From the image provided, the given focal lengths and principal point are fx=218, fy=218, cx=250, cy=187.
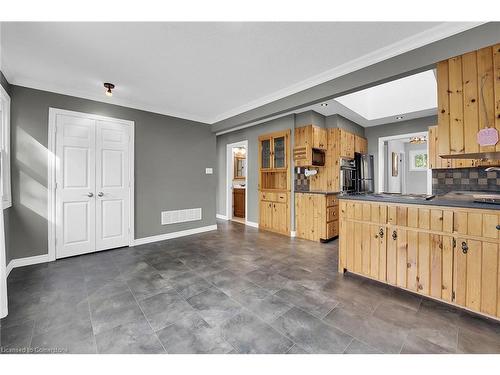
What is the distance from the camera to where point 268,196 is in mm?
4953

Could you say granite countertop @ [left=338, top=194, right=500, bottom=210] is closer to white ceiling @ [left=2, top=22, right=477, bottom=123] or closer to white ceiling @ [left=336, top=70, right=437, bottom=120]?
white ceiling @ [left=2, top=22, right=477, bottom=123]

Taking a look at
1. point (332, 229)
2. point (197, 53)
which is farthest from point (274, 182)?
point (197, 53)

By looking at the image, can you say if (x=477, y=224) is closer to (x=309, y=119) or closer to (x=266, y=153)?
(x=309, y=119)

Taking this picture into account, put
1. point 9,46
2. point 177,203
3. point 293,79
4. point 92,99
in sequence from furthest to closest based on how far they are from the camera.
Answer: point 177,203
point 92,99
point 293,79
point 9,46

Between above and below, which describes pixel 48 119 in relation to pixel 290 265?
above

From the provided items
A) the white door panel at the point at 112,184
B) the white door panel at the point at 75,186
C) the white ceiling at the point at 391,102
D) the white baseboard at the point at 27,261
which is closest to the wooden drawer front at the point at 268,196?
the white ceiling at the point at 391,102

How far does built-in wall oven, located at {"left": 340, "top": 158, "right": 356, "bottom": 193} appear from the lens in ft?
14.7

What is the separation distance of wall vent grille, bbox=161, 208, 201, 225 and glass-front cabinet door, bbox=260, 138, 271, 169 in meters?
1.79

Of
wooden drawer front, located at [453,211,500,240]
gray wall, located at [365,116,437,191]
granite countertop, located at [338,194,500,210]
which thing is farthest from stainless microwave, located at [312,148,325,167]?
wooden drawer front, located at [453,211,500,240]

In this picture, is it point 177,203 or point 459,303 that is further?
point 177,203

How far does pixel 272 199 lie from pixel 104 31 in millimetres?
3817
